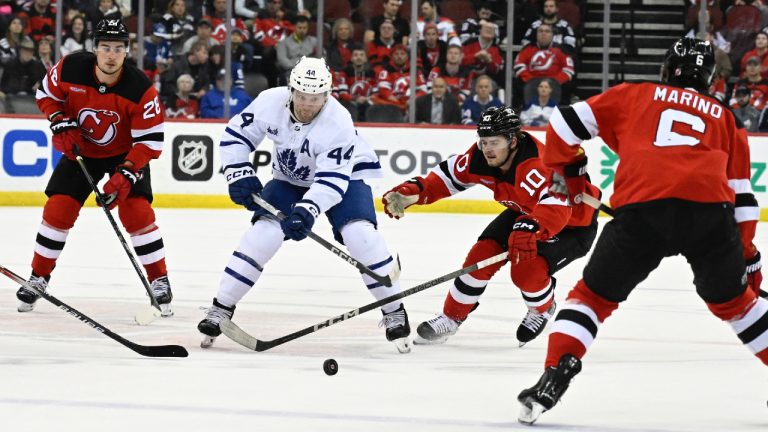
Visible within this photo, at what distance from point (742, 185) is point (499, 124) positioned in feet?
4.64

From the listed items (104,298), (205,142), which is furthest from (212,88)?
(104,298)

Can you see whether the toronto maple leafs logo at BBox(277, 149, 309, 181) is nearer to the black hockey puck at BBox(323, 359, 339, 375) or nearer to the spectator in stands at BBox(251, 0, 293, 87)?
the black hockey puck at BBox(323, 359, 339, 375)

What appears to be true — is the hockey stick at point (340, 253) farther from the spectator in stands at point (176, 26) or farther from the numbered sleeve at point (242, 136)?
the spectator in stands at point (176, 26)

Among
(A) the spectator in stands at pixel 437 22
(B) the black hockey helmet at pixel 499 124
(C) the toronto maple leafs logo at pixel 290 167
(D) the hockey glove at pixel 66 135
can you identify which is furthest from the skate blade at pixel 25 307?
(A) the spectator in stands at pixel 437 22

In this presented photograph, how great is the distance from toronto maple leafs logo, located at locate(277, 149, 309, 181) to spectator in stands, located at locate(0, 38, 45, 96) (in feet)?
20.6

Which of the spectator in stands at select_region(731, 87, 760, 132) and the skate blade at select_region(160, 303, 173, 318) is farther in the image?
the spectator in stands at select_region(731, 87, 760, 132)

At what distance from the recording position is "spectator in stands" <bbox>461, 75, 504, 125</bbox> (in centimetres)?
1088

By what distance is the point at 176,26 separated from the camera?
10945 mm

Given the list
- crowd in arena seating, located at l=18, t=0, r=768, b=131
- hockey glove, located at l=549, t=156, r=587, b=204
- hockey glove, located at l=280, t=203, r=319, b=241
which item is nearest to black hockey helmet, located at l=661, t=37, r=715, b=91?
hockey glove, located at l=549, t=156, r=587, b=204

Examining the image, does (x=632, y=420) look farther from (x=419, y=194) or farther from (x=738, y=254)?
(x=419, y=194)

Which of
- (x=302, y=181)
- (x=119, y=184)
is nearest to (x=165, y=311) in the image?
(x=119, y=184)

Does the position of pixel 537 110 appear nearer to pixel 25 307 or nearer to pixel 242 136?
pixel 25 307

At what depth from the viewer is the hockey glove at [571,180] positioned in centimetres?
366

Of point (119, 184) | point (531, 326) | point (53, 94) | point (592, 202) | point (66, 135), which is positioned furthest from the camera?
point (53, 94)
